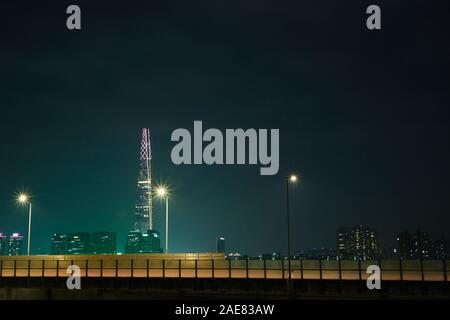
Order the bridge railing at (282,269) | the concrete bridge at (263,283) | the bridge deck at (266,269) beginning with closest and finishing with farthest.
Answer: the concrete bridge at (263,283)
the bridge railing at (282,269)
the bridge deck at (266,269)

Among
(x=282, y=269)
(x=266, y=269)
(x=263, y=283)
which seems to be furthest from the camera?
(x=266, y=269)

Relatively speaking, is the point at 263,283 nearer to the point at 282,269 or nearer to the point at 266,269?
the point at 282,269

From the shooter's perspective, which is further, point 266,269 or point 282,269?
point 266,269

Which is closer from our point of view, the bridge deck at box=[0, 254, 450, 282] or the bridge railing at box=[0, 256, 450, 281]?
the bridge railing at box=[0, 256, 450, 281]

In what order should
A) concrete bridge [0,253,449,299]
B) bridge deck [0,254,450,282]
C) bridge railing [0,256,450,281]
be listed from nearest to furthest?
concrete bridge [0,253,449,299]
bridge railing [0,256,450,281]
bridge deck [0,254,450,282]

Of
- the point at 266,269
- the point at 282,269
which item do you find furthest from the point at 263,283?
the point at 266,269

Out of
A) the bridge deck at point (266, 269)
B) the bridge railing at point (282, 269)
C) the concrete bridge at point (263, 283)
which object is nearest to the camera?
the concrete bridge at point (263, 283)

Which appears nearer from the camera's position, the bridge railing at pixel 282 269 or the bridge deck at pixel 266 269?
the bridge railing at pixel 282 269

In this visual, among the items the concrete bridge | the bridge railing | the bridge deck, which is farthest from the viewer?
the bridge deck

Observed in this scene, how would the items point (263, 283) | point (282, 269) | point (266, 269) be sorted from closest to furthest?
point (263, 283)
point (282, 269)
point (266, 269)

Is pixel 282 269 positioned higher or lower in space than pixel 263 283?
higher
